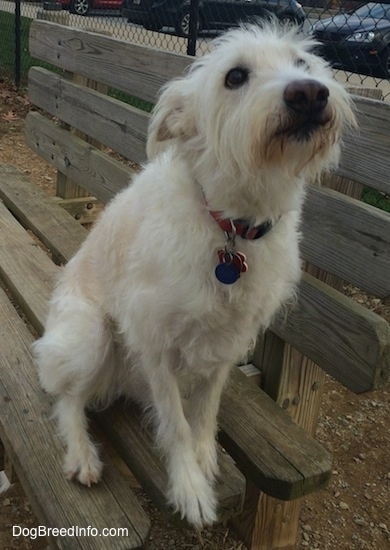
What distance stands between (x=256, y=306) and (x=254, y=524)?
3.82 feet

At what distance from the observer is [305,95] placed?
62.0 inches

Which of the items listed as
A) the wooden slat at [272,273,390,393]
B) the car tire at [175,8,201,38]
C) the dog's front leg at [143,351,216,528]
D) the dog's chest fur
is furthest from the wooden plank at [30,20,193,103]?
the car tire at [175,8,201,38]

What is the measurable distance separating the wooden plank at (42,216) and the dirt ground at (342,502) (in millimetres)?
1240

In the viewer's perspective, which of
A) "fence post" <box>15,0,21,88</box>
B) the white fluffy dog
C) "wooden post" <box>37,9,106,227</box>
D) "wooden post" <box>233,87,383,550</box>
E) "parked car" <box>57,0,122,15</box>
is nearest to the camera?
the white fluffy dog

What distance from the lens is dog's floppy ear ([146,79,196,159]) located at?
1.93 m

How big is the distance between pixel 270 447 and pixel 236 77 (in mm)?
1153

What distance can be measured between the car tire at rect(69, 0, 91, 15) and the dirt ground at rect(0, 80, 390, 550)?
14.8 metres

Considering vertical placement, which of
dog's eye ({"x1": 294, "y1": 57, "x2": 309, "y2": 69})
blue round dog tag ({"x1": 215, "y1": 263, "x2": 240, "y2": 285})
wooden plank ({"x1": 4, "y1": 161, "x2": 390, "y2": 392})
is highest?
dog's eye ({"x1": 294, "y1": 57, "x2": 309, "y2": 69})

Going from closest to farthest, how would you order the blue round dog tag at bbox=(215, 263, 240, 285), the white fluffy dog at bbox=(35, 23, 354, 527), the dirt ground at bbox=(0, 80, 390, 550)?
the white fluffy dog at bbox=(35, 23, 354, 527) < the blue round dog tag at bbox=(215, 263, 240, 285) < the dirt ground at bbox=(0, 80, 390, 550)

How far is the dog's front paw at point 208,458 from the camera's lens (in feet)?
6.58

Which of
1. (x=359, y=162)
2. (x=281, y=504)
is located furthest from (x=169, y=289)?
(x=281, y=504)

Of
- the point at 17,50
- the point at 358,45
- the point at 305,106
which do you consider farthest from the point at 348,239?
the point at 17,50

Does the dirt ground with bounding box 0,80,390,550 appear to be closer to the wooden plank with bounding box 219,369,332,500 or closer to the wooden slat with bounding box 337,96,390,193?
the wooden plank with bounding box 219,369,332,500

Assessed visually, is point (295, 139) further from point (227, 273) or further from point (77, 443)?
point (77, 443)
